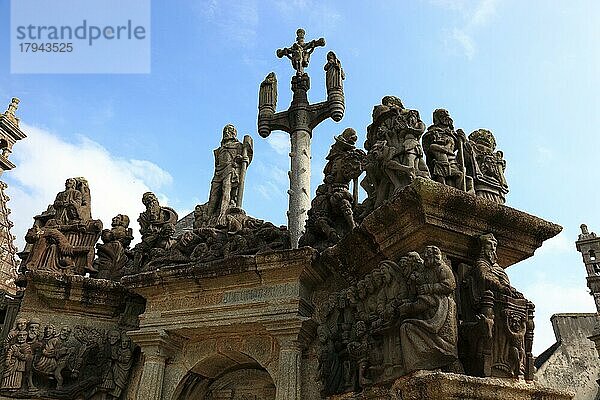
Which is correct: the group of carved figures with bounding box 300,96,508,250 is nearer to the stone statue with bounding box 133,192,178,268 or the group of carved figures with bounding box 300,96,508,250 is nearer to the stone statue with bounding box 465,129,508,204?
the stone statue with bounding box 465,129,508,204

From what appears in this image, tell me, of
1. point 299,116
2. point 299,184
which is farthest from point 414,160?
point 299,116

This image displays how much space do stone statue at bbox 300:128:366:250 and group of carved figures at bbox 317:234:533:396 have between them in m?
2.08

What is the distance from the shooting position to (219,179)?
10.2 meters

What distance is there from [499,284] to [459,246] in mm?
599

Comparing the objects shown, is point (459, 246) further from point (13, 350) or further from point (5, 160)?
point (5, 160)

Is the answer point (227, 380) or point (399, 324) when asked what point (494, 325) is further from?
point (227, 380)

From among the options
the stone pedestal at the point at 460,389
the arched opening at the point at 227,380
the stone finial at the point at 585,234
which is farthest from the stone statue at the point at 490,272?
the stone finial at the point at 585,234

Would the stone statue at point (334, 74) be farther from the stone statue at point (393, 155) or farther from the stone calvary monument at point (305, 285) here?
the stone statue at point (393, 155)

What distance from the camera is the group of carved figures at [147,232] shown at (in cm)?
870

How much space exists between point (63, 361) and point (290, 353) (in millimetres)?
3861

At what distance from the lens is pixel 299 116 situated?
11109mm

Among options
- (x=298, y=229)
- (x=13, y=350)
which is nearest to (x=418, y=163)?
(x=298, y=229)

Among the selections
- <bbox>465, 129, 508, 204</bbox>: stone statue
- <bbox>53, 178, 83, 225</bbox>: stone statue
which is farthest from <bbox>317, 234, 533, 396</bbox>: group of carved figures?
<bbox>53, 178, 83, 225</bbox>: stone statue

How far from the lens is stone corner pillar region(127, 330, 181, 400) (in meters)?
7.92
